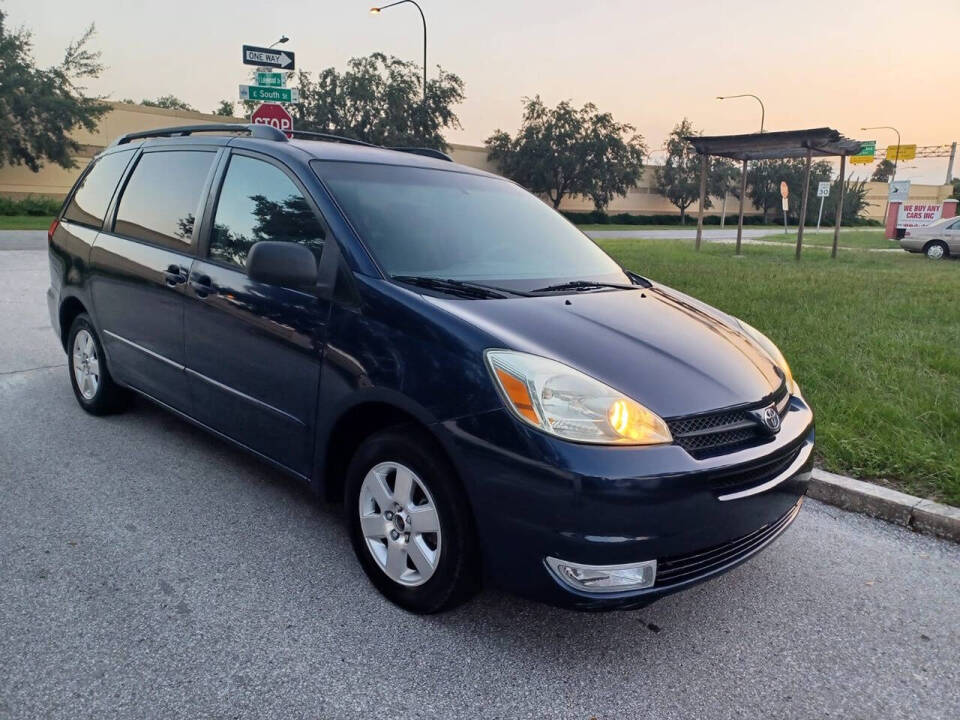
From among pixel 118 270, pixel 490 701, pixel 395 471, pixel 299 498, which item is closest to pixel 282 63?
pixel 118 270

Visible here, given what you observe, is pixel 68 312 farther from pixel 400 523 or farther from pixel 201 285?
pixel 400 523

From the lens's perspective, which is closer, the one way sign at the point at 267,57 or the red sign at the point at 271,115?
the red sign at the point at 271,115

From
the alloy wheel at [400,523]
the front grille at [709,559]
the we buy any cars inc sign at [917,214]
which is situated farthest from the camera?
the we buy any cars inc sign at [917,214]

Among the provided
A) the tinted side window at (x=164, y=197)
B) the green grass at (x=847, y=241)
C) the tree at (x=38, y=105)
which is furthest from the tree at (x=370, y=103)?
the tinted side window at (x=164, y=197)

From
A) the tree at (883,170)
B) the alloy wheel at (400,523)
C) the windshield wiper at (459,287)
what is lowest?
the alloy wheel at (400,523)

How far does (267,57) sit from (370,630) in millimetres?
11278

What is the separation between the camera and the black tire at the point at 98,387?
471 centimetres

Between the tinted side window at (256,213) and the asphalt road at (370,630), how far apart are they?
129cm

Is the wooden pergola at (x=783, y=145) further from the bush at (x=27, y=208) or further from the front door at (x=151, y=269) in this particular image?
the bush at (x=27, y=208)

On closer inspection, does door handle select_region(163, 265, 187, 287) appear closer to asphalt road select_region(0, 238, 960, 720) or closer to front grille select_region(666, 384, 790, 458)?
asphalt road select_region(0, 238, 960, 720)

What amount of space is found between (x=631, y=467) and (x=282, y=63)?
11598 millimetres

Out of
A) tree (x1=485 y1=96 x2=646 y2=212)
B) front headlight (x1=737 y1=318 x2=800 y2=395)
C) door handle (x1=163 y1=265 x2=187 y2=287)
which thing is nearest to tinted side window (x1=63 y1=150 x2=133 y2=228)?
door handle (x1=163 y1=265 x2=187 y2=287)

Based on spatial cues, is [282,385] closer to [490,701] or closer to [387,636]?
[387,636]

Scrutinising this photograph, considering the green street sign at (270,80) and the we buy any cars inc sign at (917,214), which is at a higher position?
the green street sign at (270,80)
